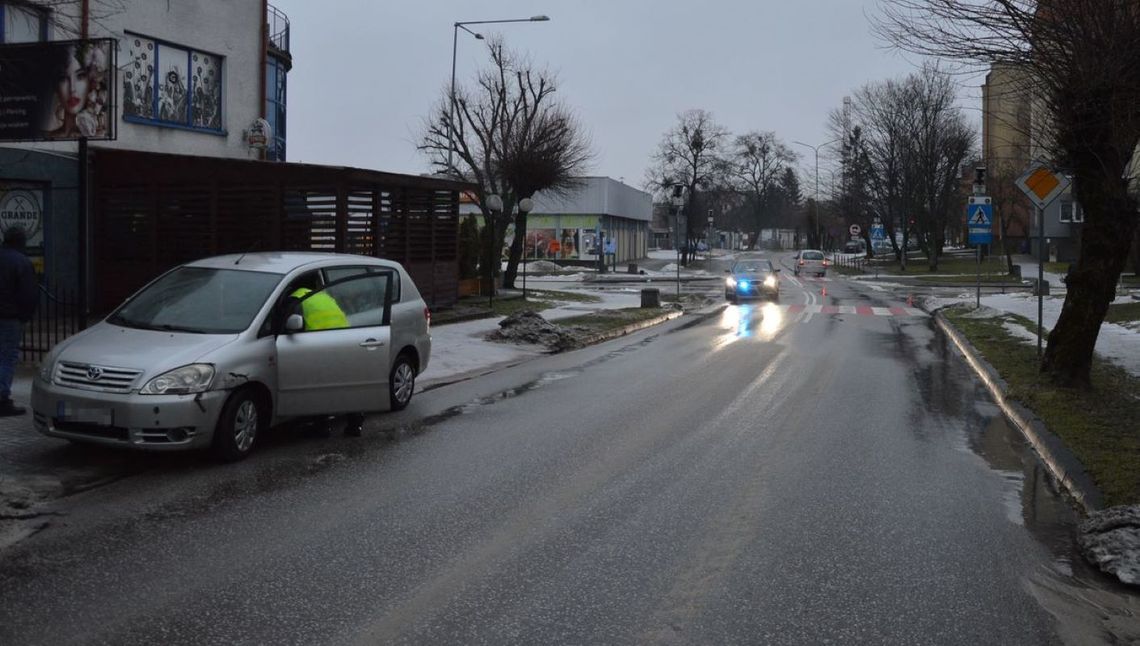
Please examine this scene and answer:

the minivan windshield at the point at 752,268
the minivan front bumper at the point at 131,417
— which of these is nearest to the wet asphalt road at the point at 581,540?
the minivan front bumper at the point at 131,417

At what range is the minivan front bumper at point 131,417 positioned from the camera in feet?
25.3

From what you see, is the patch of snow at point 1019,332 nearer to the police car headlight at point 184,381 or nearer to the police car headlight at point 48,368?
the police car headlight at point 184,381

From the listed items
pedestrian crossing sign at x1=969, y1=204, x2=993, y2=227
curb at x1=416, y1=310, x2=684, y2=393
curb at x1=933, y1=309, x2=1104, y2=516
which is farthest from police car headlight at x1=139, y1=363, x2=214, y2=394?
pedestrian crossing sign at x1=969, y1=204, x2=993, y2=227

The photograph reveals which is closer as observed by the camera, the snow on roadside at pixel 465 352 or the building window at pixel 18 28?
the snow on roadside at pixel 465 352

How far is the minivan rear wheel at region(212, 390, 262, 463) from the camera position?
321 inches

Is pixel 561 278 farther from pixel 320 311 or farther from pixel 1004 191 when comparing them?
pixel 320 311

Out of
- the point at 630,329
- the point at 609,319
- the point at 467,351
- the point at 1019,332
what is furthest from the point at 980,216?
the point at 467,351

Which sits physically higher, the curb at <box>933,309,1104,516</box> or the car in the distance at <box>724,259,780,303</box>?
the car in the distance at <box>724,259,780,303</box>

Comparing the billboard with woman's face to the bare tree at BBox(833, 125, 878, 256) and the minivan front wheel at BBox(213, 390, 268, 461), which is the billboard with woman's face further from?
the bare tree at BBox(833, 125, 878, 256)

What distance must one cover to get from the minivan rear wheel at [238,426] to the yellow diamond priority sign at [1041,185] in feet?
37.3

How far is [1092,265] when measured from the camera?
39.7 ft

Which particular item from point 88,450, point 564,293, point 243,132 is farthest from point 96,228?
point 564,293

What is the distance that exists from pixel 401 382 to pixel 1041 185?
975 centimetres

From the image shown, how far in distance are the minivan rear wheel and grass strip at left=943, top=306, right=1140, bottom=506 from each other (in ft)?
20.6
